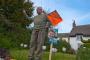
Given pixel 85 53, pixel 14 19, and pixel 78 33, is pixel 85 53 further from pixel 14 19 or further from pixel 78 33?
pixel 78 33

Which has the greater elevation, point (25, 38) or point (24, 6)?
point (24, 6)

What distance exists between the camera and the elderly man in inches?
478

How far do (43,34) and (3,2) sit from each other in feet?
79.7

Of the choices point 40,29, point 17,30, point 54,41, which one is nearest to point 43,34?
point 40,29

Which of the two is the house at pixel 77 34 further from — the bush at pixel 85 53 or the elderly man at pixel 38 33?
the elderly man at pixel 38 33

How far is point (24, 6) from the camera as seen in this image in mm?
38531

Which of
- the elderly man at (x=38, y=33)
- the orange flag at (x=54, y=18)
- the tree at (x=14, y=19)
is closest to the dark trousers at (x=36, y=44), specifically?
the elderly man at (x=38, y=33)

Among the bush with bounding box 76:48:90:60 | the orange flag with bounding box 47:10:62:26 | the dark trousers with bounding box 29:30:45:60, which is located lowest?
the bush with bounding box 76:48:90:60

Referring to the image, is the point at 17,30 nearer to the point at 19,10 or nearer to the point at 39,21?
the point at 19,10

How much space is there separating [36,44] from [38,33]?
1.12ft

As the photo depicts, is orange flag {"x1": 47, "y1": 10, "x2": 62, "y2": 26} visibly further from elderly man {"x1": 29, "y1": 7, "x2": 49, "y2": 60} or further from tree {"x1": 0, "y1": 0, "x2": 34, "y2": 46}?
tree {"x1": 0, "y1": 0, "x2": 34, "y2": 46}

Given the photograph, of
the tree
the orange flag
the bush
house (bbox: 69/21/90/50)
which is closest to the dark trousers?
the orange flag

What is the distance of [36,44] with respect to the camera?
1227cm

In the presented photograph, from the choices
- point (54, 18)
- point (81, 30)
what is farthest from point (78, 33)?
point (54, 18)
